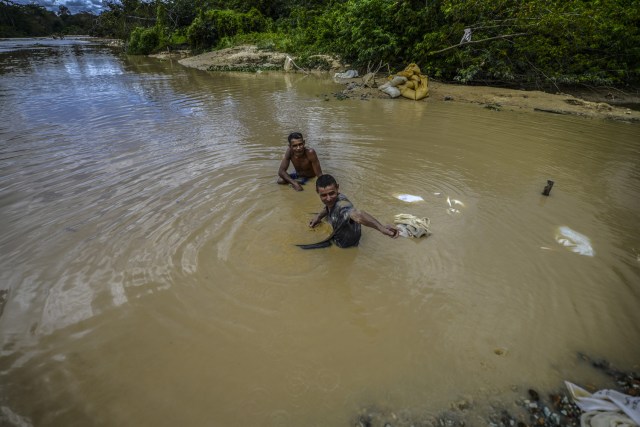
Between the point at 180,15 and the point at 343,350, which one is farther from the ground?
the point at 180,15

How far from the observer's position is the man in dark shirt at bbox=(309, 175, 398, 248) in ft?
10.5

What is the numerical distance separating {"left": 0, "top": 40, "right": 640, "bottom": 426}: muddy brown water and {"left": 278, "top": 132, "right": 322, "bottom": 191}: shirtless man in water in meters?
0.31

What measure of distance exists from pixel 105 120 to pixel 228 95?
14.2 ft

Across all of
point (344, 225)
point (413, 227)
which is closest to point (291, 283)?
point (344, 225)

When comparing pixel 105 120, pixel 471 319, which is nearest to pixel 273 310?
pixel 471 319

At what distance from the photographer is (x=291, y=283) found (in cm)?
313

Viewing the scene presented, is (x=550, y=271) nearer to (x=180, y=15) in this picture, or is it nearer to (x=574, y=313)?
(x=574, y=313)

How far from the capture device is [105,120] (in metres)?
8.36

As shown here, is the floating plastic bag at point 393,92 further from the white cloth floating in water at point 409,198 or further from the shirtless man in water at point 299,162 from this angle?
the white cloth floating in water at point 409,198

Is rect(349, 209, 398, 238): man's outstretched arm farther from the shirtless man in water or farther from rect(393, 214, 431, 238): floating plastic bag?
the shirtless man in water

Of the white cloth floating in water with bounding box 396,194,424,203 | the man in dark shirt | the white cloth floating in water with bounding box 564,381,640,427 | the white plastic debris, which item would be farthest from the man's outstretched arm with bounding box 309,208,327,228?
the white plastic debris

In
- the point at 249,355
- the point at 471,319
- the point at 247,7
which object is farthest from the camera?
the point at 247,7

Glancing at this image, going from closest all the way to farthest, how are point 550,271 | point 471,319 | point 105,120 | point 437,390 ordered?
1. point 437,390
2. point 471,319
3. point 550,271
4. point 105,120

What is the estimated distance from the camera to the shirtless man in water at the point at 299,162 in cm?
482
